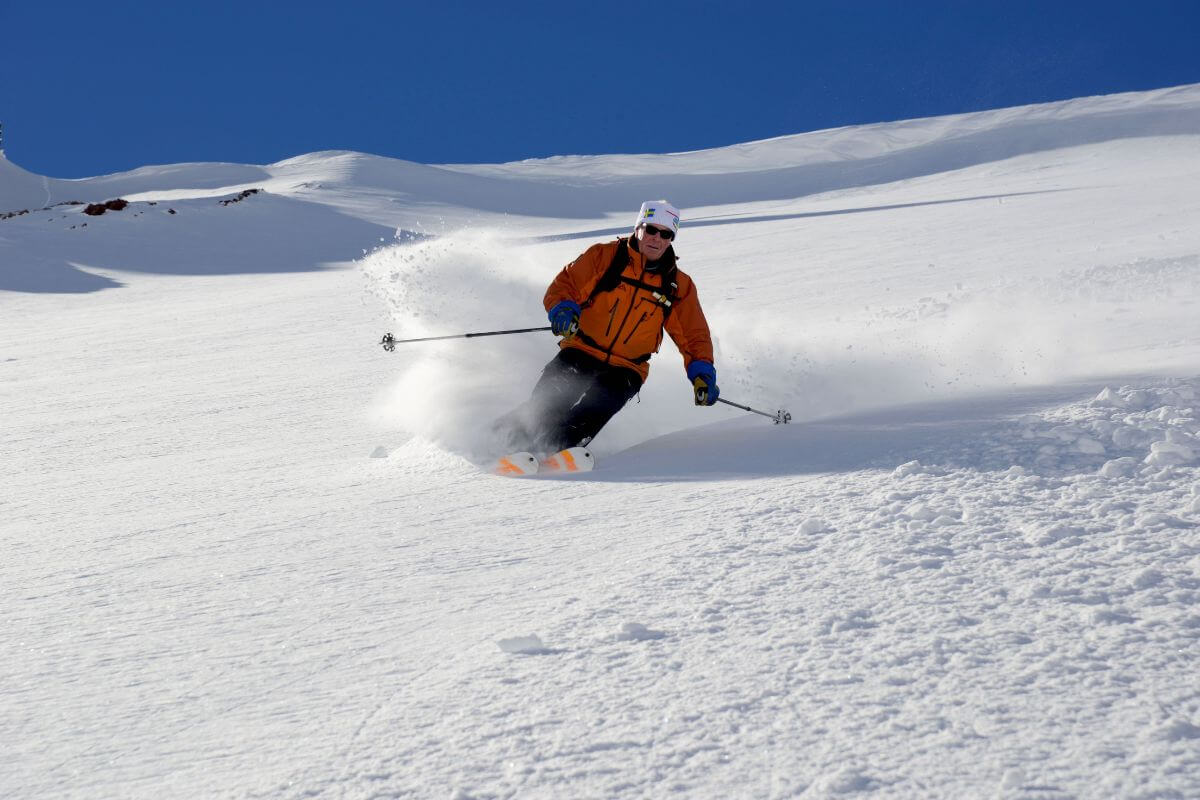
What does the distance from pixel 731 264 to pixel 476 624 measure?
12.2 m

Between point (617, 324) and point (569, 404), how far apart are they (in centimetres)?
50

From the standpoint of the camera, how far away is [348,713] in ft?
7.09

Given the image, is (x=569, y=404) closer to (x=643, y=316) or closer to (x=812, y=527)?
(x=643, y=316)

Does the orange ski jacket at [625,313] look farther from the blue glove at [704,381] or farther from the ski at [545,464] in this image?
the ski at [545,464]

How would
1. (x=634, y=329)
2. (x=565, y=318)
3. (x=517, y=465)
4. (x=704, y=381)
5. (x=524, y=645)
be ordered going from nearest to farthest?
(x=524, y=645) < (x=517, y=465) < (x=565, y=318) < (x=704, y=381) < (x=634, y=329)

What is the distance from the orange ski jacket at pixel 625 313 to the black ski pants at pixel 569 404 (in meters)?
0.08

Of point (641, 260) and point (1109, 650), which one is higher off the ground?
point (641, 260)

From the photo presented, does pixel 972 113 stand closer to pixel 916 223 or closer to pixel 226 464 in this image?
pixel 916 223

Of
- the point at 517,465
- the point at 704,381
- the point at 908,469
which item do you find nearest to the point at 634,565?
the point at 908,469

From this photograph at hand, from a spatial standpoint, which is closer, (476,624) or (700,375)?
(476,624)

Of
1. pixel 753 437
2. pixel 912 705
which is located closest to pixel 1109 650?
pixel 912 705

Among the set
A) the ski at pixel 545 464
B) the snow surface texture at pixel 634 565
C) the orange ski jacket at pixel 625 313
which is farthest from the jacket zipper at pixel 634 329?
the ski at pixel 545 464

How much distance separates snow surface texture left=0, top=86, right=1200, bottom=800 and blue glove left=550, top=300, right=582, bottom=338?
0.61 meters

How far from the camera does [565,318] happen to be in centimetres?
494
